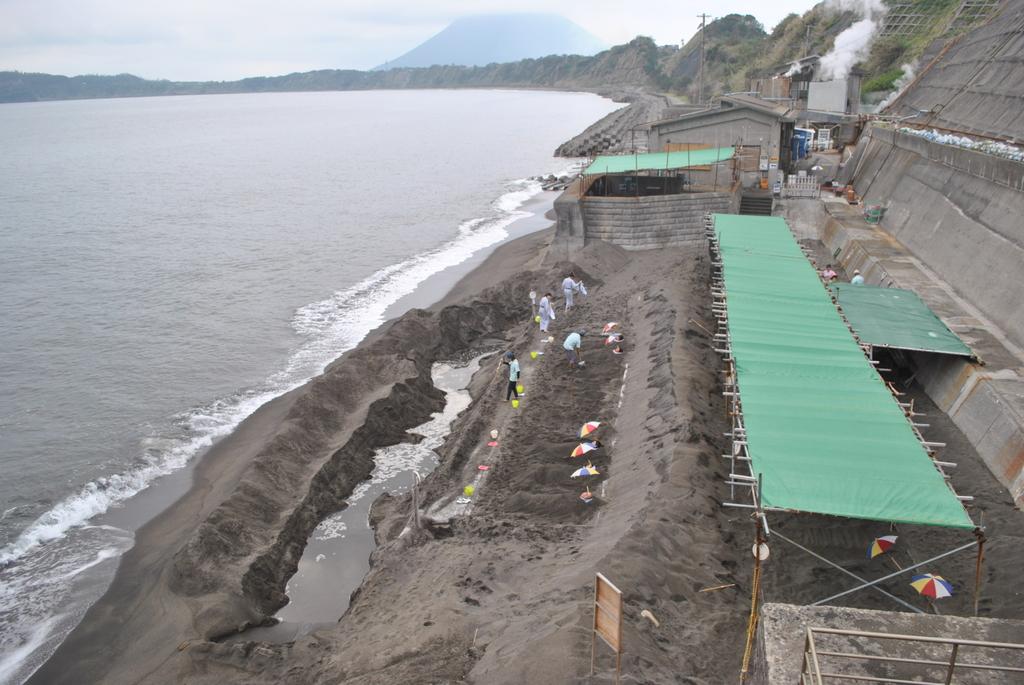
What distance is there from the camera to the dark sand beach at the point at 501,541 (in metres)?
10.4

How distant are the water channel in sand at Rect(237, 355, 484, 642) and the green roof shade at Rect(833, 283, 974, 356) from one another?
36.3ft

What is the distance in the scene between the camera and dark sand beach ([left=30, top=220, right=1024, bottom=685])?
10.4 m

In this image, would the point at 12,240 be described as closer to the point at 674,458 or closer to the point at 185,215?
the point at 185,215

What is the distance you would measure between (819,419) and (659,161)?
20780mm

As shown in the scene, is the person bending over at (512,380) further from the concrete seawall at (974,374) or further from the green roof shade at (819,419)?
the concrete seawall at (974,374)

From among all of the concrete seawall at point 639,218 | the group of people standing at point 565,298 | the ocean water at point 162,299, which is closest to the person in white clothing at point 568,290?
the group of people standing at point 565,298

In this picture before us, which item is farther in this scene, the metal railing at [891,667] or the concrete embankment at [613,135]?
the concrete embankment at [613,135]

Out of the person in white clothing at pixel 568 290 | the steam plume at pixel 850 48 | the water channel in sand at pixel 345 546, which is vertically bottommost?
the water channel in sand at pixel 345 546

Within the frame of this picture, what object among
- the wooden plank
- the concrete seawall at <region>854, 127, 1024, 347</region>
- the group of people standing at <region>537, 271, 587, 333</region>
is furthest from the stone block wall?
the wooden plank

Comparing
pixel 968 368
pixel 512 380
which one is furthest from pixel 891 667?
pixel 512 380

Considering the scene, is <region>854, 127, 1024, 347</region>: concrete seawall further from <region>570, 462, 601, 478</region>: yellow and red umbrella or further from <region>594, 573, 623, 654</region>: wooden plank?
<region>594, 573, 623, 654</region>: wooden plank

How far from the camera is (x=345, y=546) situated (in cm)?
1609

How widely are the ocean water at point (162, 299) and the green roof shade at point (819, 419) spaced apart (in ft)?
44.5

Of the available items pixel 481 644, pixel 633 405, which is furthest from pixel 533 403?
pixel 481 644
